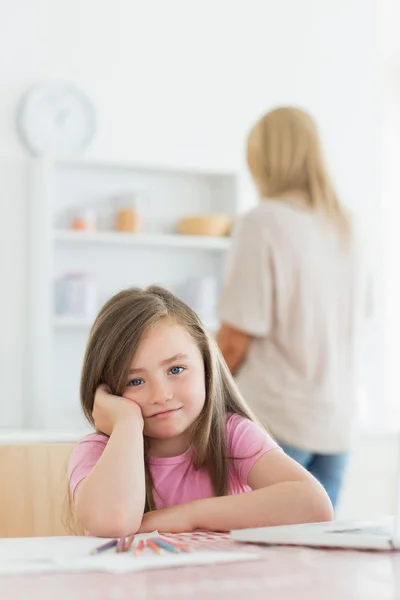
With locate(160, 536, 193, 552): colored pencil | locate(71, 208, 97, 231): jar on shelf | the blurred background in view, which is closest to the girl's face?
locate(160, 536, 193, 552): colored pencil

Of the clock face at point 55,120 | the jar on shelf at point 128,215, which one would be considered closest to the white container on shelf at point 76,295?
the jar on shelf at point 128,215

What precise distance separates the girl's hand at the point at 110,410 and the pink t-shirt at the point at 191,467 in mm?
47

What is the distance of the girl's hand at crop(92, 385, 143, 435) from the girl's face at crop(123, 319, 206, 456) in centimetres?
2

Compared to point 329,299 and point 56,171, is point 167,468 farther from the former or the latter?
point 56,171

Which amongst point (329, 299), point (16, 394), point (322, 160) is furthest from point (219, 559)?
point (16, 394)

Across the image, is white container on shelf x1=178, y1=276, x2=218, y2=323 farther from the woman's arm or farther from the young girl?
the young girl

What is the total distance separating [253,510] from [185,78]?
3386 mm

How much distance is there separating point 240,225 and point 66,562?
4.75 ft

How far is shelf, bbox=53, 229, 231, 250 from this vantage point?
3898 millimetres

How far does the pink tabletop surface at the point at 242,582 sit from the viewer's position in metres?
0.74

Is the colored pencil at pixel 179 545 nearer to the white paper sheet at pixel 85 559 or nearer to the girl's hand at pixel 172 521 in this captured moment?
the white paper sheet at pixel 85 559

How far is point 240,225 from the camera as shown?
2.24m

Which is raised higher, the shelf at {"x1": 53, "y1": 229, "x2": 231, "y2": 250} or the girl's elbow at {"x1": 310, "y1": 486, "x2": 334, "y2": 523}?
the shelf at {"x1": 53, "y1": 229, "x2": 231, "y2": 250}

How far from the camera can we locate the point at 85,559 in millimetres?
872
